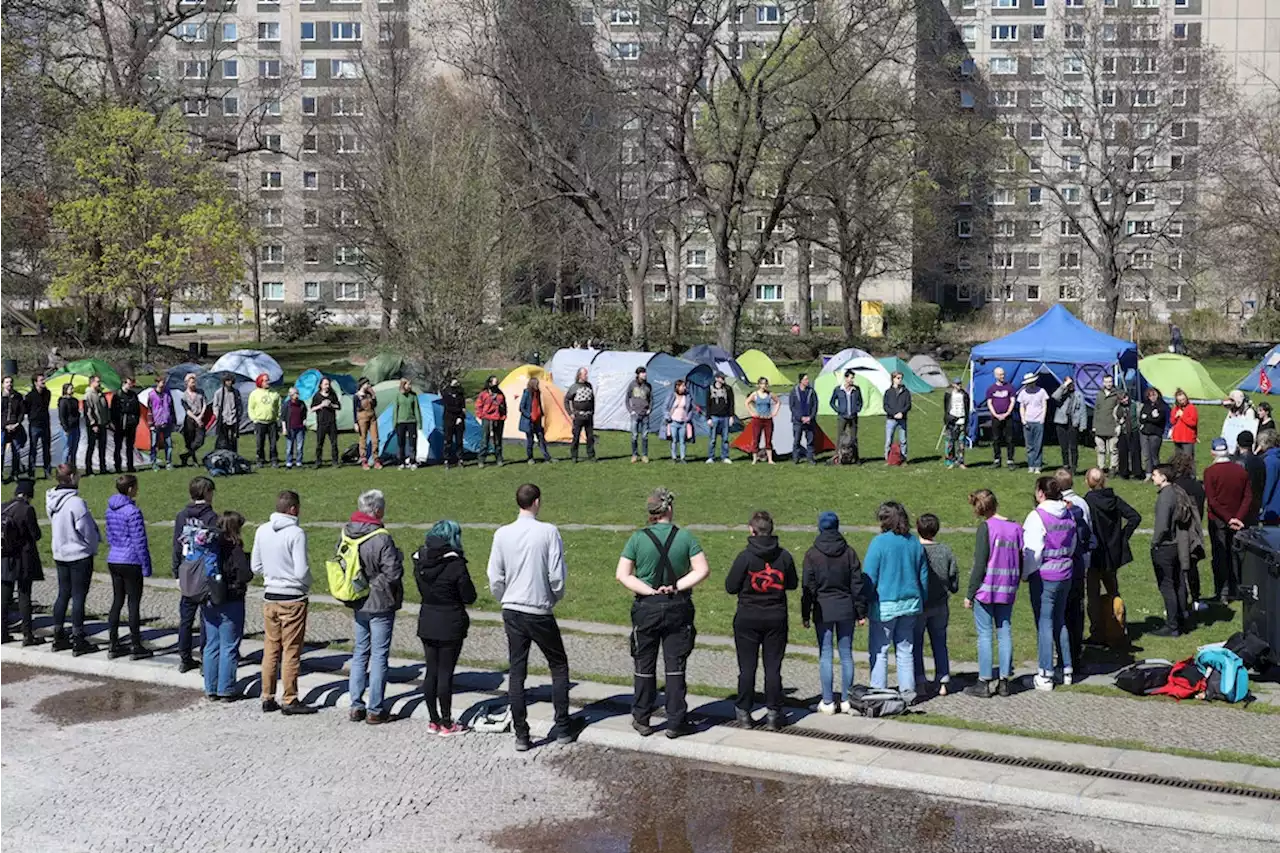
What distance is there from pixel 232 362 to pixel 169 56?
4981 centimetres

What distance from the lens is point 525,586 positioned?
32.7 ft

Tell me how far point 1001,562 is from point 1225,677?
1896 millimetres

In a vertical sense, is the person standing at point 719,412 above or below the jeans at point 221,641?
above

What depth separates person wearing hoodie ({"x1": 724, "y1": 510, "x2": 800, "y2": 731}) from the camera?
10109 millimetres

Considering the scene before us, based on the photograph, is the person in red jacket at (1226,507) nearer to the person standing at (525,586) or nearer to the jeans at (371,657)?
the person standing at (525,586)

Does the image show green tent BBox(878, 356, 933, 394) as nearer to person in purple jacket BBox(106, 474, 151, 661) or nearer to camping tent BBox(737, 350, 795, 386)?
camping tent BBox(737, 350, 795, 386)

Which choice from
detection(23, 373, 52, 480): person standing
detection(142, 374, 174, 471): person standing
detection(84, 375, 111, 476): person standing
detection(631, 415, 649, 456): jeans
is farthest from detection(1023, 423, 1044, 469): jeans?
detection(23, 373, 52, 480): person standing

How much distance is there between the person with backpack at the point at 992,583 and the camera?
11.0m

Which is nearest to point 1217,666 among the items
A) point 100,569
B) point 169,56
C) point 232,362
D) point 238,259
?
point 100,569

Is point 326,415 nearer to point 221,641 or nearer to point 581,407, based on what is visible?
point 581,407

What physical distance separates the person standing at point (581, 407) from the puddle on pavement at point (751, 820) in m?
15.2

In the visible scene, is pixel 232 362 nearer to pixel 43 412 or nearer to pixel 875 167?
pixel 43 412

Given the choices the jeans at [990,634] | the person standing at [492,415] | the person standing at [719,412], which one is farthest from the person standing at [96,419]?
the jeans at [990,634]

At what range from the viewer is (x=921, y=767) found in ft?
30.8
